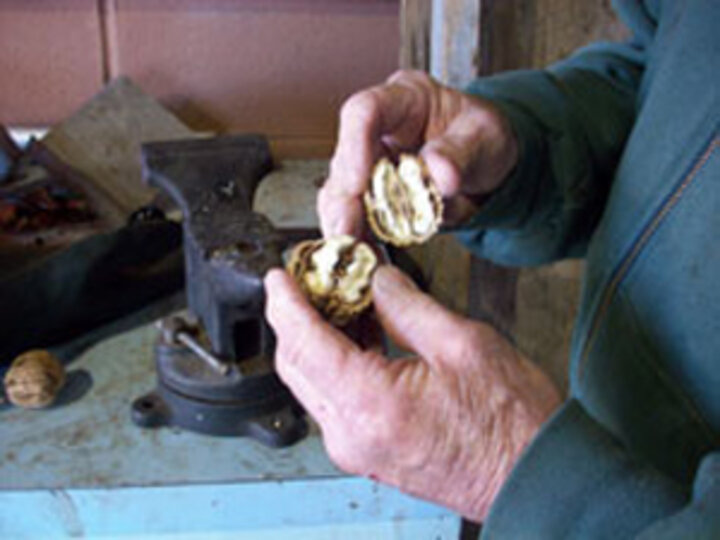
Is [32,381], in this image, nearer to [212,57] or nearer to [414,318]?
[414,318]

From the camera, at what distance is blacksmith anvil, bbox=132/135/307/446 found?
0.77 meters

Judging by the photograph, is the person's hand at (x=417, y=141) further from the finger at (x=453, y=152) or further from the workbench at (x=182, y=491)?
the workbench at (x=182, y=491)

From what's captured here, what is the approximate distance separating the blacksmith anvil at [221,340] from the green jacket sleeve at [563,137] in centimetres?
24

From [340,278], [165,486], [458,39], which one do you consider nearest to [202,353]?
[165,486]

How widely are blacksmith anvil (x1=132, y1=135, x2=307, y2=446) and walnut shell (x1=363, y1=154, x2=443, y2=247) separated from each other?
0.48 ft

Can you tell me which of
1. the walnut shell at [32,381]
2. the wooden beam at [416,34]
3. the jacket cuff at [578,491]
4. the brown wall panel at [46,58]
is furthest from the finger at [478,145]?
the brown wall panel at [46,58]

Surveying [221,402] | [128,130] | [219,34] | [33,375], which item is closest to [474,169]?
[221,402]

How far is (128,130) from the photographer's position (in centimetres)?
161

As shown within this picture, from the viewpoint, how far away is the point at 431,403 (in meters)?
0.48

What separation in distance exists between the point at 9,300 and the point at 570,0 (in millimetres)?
1075

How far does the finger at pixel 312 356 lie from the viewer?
50 cm

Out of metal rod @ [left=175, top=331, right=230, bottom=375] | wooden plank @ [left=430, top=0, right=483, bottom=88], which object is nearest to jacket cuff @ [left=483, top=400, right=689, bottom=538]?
metal rod @ [left=175, top=331, right=230, bottom=375]

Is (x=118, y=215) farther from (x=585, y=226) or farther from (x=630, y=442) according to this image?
(x=630, y=442)

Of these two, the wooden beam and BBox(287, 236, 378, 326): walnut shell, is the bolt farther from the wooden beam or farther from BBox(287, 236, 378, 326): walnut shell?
the wooden beam
